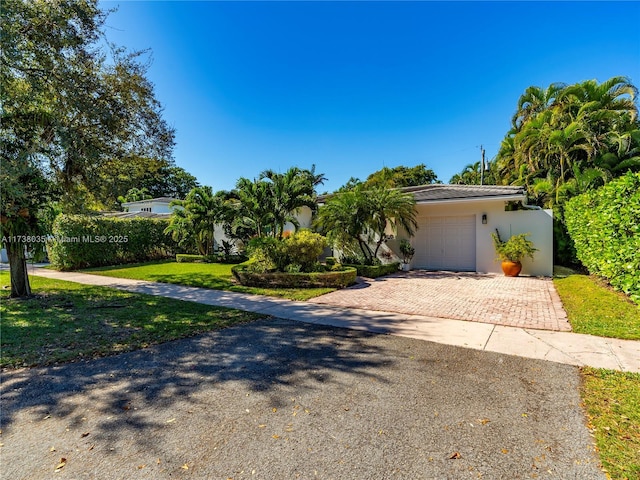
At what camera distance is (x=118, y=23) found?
8.15 meters

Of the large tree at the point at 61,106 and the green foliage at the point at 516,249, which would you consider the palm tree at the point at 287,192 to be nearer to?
the large tree at the point at 61,106

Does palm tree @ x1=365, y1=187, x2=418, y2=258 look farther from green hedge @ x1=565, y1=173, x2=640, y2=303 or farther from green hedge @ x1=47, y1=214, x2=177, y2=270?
green hedge @ x1=47, y1=214, x2=177, y2=270

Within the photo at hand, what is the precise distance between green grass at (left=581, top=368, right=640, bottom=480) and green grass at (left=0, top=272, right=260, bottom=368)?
5599mm

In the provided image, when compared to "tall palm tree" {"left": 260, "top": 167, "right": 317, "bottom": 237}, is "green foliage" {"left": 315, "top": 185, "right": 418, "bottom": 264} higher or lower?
lower

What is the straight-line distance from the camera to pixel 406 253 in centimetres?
1475

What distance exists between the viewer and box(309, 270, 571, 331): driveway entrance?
6703mm

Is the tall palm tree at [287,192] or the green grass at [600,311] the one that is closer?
the green grass at [600,311]

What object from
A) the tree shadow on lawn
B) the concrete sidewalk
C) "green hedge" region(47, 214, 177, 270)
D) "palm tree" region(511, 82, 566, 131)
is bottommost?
the concrete sidewalk

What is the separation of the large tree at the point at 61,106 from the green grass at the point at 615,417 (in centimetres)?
967

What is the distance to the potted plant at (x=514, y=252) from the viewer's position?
12273mm

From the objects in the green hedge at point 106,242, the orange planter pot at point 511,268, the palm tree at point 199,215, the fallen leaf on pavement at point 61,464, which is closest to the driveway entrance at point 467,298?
the orange planter pot at point 511,268

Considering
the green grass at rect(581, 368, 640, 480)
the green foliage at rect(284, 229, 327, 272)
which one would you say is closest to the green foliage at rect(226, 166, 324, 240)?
the green foliage at rect(284, 229, 327, 272)

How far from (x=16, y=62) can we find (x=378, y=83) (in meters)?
14.3

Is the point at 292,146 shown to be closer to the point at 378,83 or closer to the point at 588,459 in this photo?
the point at 378,83
